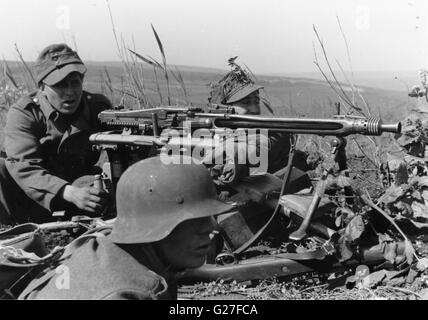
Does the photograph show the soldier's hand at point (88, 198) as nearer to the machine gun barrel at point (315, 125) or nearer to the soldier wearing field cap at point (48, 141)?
the soldier wearing field cap at point (48, 141)

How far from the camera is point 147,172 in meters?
3.05

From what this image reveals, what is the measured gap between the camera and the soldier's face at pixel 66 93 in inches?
239

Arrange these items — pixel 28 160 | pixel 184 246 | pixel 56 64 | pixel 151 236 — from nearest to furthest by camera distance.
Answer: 1. pixel 151 236
2. pixel 184 246
3. pixel 28 160
4. pixel 56 64

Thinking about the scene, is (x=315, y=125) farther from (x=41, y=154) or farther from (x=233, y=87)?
(x=41, y=154)

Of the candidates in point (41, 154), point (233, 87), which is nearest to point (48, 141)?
point (41, 154)

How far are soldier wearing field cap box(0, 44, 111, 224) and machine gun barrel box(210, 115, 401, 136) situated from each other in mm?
1634

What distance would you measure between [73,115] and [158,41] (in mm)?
1565

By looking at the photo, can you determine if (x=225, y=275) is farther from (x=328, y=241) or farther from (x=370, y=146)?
(x=370, y=146)

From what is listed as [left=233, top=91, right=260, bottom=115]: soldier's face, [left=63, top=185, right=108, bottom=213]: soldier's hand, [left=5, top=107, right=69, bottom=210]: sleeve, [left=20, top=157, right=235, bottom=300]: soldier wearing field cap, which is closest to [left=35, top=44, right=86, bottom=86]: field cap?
[left=5, top=107, right=69, bottom=210]: sleeve

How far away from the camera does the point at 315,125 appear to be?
460 cm

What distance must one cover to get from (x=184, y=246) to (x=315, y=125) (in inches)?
75.0

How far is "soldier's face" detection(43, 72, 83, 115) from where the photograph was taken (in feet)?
19.9

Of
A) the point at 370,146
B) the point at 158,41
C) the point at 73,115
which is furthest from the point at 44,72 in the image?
the point at 370,146

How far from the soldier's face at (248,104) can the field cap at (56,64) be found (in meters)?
1.49
